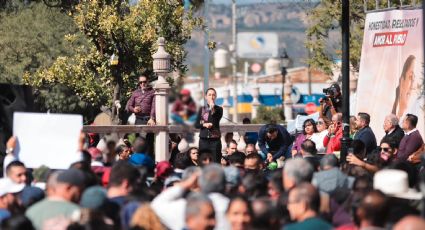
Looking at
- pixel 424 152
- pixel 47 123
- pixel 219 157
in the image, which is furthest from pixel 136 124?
pixel 47 123

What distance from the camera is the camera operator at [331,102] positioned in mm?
23125

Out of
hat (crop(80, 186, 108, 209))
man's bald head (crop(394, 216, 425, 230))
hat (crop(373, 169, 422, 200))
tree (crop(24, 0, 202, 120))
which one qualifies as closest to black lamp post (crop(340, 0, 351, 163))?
hat (crop(373, 169, 422, 200))

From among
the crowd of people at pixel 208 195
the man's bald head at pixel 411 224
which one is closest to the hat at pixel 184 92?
the crowd of people at pixel 208 195

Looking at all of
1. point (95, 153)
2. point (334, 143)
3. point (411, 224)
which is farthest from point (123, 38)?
point (411, 224)

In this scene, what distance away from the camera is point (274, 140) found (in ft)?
72.7

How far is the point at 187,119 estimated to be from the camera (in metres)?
14.0

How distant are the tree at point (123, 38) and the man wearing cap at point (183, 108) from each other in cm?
1712

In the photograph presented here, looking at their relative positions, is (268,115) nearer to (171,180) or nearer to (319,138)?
(319,138)

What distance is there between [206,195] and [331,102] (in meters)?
10.6

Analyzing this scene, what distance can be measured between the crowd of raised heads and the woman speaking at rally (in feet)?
14.0

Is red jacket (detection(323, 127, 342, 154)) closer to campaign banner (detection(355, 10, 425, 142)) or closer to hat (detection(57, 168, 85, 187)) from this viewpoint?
campaign banner (detection(355, 10, 425, 142))

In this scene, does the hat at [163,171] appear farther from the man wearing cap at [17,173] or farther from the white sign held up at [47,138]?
the man wearing cap at [17,173]

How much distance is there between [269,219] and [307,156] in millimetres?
5491

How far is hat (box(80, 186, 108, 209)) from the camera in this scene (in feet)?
41.5
